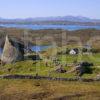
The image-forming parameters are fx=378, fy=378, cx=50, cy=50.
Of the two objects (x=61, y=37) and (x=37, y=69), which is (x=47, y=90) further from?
(x=61, y=37)

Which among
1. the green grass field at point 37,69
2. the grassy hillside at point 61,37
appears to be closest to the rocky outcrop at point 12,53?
the green grass field at point 37,69

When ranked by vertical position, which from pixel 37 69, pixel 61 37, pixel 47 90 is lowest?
pixel 61 37

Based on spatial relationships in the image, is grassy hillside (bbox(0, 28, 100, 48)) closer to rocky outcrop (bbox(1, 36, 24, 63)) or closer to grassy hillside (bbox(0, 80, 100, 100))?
rocky outcrop (bbox(1, 36, 24, 63))

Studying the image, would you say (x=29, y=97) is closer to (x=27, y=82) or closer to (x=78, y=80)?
(x=27, y=82)

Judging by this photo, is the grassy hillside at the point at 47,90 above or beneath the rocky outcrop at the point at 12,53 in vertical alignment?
beneath

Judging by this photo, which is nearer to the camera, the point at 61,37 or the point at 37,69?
the point at 37,69

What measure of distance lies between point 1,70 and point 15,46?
240 inches

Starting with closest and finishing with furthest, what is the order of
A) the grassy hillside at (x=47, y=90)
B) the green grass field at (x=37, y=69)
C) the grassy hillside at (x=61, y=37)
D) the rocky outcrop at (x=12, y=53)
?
1. the grassy hillside at (x=47, y=90)
2. the green grass field at (x=37, y=69)
3. the rocky outcrop at (x=12, y=53)
4. the grassy hillside at (x=61, y=37)

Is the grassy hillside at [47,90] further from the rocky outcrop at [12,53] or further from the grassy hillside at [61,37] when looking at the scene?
the grassy hillside at [61,37]

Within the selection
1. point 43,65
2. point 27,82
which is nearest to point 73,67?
point 43,65

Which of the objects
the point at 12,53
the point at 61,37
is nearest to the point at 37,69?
the point at 12,53

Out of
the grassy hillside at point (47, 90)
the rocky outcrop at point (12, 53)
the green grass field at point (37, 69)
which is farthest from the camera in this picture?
the rocky outcrop at point (12, 53)

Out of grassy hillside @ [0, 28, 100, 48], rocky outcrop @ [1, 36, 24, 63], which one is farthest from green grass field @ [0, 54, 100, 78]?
grassy hillside @ [0, 28, 100, 48]

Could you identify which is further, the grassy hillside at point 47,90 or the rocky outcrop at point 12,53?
the rocky outcrop at point 12,53
